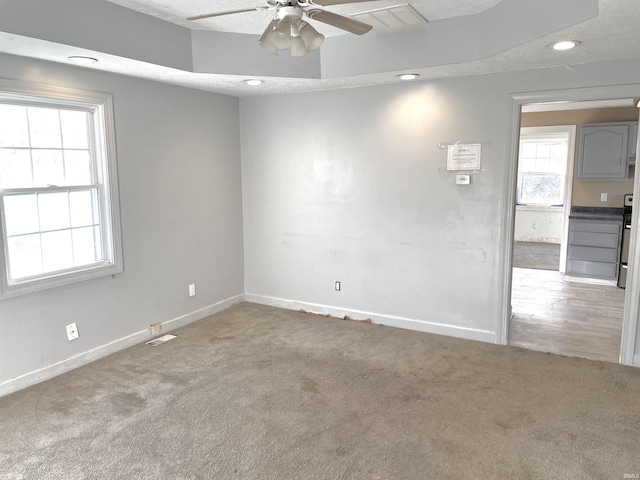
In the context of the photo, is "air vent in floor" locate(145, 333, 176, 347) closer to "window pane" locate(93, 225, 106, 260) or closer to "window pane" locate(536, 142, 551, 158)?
"window pane" locate(93, 225, 106, 260)

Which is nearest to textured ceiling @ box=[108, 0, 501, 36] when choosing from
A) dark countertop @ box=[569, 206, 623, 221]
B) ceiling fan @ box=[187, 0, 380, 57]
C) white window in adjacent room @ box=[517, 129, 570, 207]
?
ceiling fan @ box=[187, 0, 380, 57]

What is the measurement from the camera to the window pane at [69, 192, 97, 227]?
11.3ft

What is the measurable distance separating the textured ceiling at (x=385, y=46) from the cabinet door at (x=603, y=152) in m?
3.11

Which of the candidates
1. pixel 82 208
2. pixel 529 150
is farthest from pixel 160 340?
pixel 529 150

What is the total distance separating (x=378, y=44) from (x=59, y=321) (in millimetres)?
3233

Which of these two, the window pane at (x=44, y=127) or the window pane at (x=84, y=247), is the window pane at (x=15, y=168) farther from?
the window pane at (x=84, y=247)

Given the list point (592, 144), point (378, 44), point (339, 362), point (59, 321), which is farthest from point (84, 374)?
point (592, 144)

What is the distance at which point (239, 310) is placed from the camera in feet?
15.9

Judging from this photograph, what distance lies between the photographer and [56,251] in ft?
11.0

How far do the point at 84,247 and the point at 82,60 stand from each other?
1.39 m

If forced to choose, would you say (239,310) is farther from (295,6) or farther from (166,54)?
(295,6)

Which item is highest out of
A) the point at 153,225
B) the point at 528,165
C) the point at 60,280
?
the point at 528,165

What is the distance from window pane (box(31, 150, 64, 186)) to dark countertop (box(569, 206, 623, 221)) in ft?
19.6

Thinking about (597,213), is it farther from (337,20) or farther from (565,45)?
(337,20)
